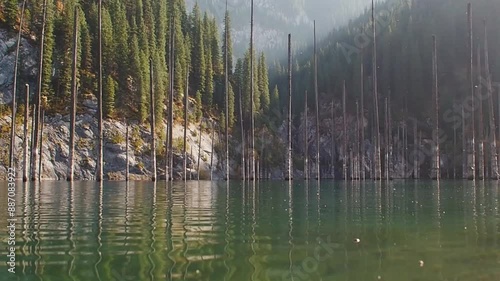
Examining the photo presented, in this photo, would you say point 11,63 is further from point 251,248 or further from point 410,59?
point 410,59

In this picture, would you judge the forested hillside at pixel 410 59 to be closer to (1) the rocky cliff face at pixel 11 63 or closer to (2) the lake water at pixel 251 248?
(1) the rocky cliff face at pixel 11 63

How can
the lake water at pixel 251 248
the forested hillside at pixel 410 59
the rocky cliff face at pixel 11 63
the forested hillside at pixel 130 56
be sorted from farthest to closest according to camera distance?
the forested hillside at pixel 410 59
the forested hillside at pixel 130 56
the rocky cliff face at pixel 11 63
the lake water at pixel 251 248

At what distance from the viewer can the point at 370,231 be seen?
7.52 meters

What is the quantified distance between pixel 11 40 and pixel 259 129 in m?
49.3

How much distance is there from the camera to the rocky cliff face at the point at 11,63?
5820cm

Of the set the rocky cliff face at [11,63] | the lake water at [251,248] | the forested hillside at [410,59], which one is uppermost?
the forested hillside at [410,59]

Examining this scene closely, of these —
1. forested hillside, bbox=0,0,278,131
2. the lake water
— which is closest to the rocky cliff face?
forested hillside, bbox=0,0,278,131

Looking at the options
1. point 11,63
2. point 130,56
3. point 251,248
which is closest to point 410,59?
point 130,56

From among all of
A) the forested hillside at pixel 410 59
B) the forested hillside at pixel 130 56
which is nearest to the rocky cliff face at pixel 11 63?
the forested hillside at pixel 130 56

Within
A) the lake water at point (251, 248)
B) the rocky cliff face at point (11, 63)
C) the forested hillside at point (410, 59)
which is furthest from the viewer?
the forested hillside at point (410, 59)

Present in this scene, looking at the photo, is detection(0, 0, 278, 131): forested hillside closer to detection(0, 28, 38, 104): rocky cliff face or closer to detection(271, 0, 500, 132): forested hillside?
detection(0, 28, 38, 104): rocky cliff face

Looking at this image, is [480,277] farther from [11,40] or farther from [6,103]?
[11,40]

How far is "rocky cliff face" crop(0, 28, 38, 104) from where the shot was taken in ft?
191

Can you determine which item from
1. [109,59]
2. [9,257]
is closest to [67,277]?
[9,257]
